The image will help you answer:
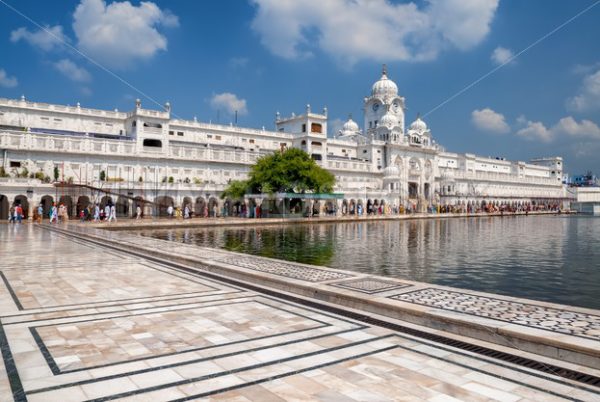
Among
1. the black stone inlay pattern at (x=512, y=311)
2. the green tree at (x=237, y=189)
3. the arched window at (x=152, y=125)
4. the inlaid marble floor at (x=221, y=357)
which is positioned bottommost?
the inlaid marble floor at (x=221, y=357)

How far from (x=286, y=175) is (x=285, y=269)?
36.5 metres

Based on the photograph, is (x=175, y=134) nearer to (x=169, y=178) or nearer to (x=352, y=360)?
(x=169, y=178)

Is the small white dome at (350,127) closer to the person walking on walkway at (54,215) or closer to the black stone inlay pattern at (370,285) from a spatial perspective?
the person walking on walkway at (54,215)

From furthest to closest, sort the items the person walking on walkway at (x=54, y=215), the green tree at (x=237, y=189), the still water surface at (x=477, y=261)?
the green tree at (x=237, y=189) < the person walking on walkway at (x=54, y=215) < the still water surface at (x=477, y=261)

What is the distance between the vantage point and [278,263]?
12.9 m

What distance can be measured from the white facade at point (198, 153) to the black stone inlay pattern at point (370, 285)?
38606mm

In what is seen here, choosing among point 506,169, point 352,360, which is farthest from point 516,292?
point 506,169

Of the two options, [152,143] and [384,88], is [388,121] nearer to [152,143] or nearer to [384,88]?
[384,88]

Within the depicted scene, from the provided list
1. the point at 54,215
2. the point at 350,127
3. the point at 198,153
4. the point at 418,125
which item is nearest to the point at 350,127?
the point at 350,127

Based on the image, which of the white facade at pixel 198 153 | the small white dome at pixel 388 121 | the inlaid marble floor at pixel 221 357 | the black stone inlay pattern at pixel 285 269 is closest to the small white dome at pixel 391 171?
the white facade at pixel 198 153

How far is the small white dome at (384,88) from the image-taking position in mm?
87938

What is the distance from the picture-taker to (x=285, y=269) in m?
11.8

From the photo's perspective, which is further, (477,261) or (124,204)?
(124,204)

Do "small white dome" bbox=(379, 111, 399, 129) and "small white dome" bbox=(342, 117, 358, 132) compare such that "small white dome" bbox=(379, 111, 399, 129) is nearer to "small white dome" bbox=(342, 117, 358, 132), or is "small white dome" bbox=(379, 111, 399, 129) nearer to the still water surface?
"small white dome" bbox=(342, 117, 358, 132)
